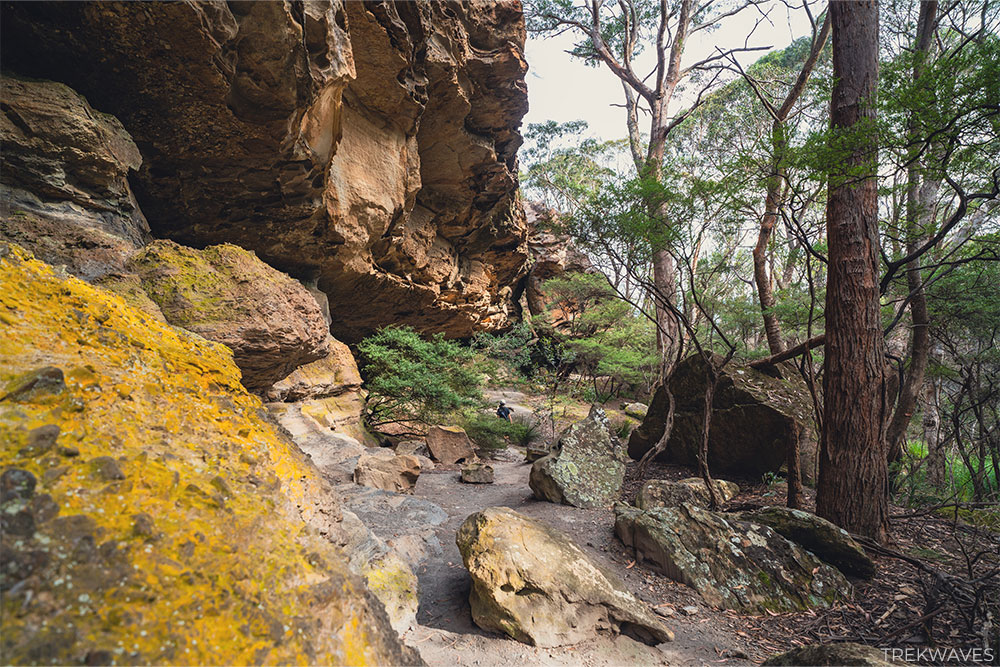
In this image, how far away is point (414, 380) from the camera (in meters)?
8.88

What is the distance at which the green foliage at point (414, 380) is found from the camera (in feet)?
29.5

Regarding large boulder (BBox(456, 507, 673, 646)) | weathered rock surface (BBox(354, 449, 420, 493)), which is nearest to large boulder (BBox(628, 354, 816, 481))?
large boulder (BBox(456, 507, 673, 646))

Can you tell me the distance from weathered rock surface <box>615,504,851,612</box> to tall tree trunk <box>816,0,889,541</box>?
1131 mm

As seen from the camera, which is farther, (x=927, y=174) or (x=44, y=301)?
(x=927, y=174)

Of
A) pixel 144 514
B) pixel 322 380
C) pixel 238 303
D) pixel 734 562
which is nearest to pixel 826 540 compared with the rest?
pixel 734 562

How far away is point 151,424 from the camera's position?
1379mm

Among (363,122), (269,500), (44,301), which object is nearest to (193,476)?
(269,500)

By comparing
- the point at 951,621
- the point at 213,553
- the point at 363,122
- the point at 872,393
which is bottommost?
the point at 951,621

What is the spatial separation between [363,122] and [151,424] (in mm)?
7658

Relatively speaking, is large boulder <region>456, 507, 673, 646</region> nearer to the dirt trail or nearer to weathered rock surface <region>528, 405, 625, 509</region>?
the dirt trail

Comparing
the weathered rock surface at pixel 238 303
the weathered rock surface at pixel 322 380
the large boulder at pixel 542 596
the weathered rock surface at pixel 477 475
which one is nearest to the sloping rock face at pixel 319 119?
the weathered rock surface at pixel 238 303

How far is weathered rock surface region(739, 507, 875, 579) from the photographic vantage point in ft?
11.7

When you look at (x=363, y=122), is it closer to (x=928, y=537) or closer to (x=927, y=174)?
(x=927, y=174)

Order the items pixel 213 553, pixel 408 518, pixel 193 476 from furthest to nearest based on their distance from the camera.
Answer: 1. pixel 408 518
2. pixel 193 476
3. pixel 213 553
